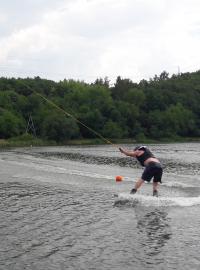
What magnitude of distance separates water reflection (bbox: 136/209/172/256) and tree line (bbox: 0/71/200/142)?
9092cm

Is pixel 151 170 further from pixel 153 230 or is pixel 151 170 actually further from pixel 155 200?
pixel 153 230

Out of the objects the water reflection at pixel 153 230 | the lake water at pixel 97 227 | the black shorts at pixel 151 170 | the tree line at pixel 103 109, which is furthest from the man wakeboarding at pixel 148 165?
the tree line at pixel 103 109

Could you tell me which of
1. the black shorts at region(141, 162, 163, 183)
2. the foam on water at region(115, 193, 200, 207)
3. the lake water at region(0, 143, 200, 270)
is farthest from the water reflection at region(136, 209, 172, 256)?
the black shorts at region(141, 162, 163, 183)

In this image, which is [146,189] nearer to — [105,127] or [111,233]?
[111,233]

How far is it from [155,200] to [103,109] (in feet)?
402

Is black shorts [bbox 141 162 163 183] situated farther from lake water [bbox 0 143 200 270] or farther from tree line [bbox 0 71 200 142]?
tree line [bbox 0 71 200 142]

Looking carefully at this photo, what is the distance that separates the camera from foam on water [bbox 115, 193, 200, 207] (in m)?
17.1

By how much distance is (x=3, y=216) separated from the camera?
1458 centimetres

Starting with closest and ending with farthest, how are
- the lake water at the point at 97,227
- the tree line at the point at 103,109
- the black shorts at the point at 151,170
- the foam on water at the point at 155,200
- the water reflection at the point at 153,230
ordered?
the lake water at the point at 97,227 < the water reflection at the point at 153,230 < the foam on water at the point at 155,200 < the black shorts at the point at 151,170 < the tree line at the point at 103,109

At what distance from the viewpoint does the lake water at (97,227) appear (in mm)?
10172

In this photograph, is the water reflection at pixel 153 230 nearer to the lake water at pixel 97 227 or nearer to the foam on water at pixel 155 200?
the lake water at pixel 97 227

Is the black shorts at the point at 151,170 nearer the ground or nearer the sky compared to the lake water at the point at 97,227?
nearer the sky

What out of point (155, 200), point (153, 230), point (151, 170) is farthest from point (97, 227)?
point (151, 170)

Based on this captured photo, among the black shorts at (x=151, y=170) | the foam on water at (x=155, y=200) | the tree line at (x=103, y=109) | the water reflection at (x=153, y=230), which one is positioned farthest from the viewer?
the tree line at (x=103, y=109)
